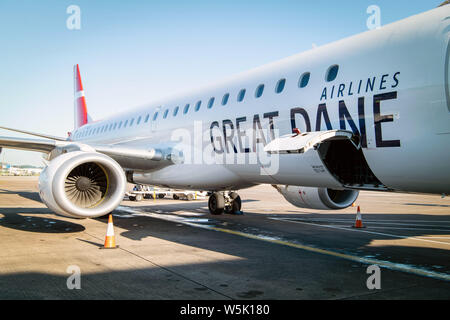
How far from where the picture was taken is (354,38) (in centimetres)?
678

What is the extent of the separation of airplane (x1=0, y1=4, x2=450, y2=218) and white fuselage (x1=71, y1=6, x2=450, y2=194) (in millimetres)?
17

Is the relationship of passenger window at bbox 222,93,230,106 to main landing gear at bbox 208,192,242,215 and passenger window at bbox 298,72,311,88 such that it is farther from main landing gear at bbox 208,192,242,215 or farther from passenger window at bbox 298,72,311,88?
main landing gear at bbox 208,192,242,215

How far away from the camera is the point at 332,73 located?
6629 mm

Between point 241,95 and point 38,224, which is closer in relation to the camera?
point 241,95

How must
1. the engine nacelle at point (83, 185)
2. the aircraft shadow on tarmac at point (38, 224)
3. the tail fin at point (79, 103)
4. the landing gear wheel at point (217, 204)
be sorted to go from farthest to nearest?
the tail fin at point (79, 103), the landing gear wheel at point (217, 204), the aircraft shadow on tarmac at point (38, 224), the engine nacelle at point (83, 185)

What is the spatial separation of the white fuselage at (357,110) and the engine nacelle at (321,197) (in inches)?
67.6

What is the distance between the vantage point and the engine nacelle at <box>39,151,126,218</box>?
7.73 metres

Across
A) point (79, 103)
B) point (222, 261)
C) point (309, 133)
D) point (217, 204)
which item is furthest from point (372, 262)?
point (79, 103)

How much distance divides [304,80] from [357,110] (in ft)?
5.02

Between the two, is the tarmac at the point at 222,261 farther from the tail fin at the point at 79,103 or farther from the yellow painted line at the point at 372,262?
the tail fin at the point at 79,103

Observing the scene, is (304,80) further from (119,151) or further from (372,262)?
(119,151)

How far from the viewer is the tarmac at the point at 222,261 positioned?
4.49 meters

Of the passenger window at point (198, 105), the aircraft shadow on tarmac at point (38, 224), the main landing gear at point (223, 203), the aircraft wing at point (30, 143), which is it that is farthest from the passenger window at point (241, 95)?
the aircraft wing at point (30, 143)
